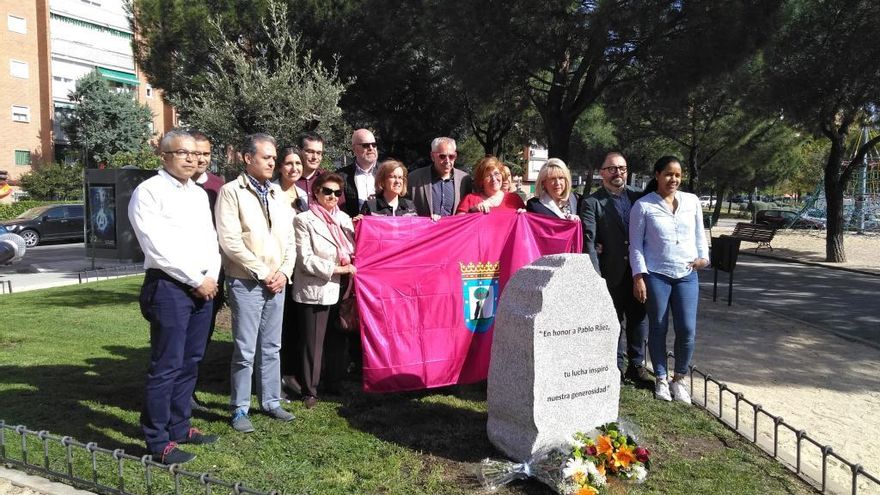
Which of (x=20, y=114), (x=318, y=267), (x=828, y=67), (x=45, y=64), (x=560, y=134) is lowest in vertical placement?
(x=318, y=267)

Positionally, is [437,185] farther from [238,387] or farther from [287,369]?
[238,387]

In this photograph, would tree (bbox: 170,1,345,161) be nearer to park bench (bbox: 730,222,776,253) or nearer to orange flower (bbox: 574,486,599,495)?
orange flower (bbox: 574,486,599,495)

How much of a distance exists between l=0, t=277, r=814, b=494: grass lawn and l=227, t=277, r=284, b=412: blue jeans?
25cm

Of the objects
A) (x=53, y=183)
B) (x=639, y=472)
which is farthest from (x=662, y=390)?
(x=53, y=183)

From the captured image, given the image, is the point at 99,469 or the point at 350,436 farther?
the point at 350,436

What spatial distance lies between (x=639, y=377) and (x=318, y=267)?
10.5 feet

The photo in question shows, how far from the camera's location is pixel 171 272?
12.6 ft

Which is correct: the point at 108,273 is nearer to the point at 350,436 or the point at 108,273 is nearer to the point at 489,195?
the point at 489,195

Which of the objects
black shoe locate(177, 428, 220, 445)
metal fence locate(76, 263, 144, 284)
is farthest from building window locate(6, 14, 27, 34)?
black shoe locate(177, 428, 220, 445)

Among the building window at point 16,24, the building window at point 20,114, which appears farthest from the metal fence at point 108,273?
the building window at point 16,24

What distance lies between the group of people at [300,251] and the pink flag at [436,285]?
0.56 feet

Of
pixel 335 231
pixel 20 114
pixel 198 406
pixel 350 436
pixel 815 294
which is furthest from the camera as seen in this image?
pixel 20 114

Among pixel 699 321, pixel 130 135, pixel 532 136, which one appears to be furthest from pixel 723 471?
pixel 130 135

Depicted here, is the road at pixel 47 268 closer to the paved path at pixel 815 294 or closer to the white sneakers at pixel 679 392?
the white sneakers at pixel 679 392
